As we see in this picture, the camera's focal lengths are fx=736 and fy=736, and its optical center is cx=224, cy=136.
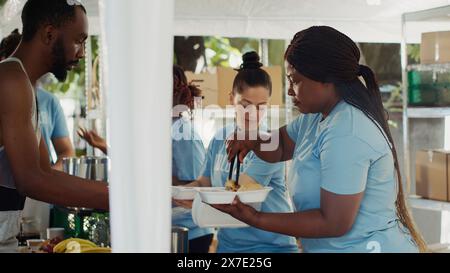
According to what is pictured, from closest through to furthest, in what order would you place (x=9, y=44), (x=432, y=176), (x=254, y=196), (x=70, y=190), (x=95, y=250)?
(x=95, y=250) → (x=70, y=190) → (x=254, y=196) → (x=9, y=44) → (x=432, y=176)

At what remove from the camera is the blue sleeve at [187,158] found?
352cm

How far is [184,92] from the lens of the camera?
3602 millimetres

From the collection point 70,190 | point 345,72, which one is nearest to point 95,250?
point 70,190

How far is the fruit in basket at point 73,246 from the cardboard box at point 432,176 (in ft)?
6.63

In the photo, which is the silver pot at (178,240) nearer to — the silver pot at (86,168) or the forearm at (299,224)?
the forearm at (299,224)

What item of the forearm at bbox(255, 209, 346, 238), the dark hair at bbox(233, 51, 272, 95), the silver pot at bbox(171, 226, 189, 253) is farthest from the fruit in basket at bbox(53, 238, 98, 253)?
the dark hair at bbox(233, 51, 272, 95)

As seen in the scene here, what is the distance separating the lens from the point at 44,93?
163 inches

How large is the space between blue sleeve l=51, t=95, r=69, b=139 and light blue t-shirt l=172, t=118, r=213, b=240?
121cm

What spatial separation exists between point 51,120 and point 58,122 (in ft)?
0.19

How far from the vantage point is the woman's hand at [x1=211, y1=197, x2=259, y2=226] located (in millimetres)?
3313

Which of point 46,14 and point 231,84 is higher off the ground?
point 46,14

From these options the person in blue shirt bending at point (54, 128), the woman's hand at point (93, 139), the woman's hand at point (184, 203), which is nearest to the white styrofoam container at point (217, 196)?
the woman's hand at point (184, 203)

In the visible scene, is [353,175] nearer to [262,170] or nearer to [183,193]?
[262,170]

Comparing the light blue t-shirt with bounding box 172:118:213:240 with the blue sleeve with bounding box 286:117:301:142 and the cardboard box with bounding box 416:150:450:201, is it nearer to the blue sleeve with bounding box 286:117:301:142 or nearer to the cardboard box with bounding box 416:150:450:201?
the blue sleeve with bounding box 286:117:301:142
